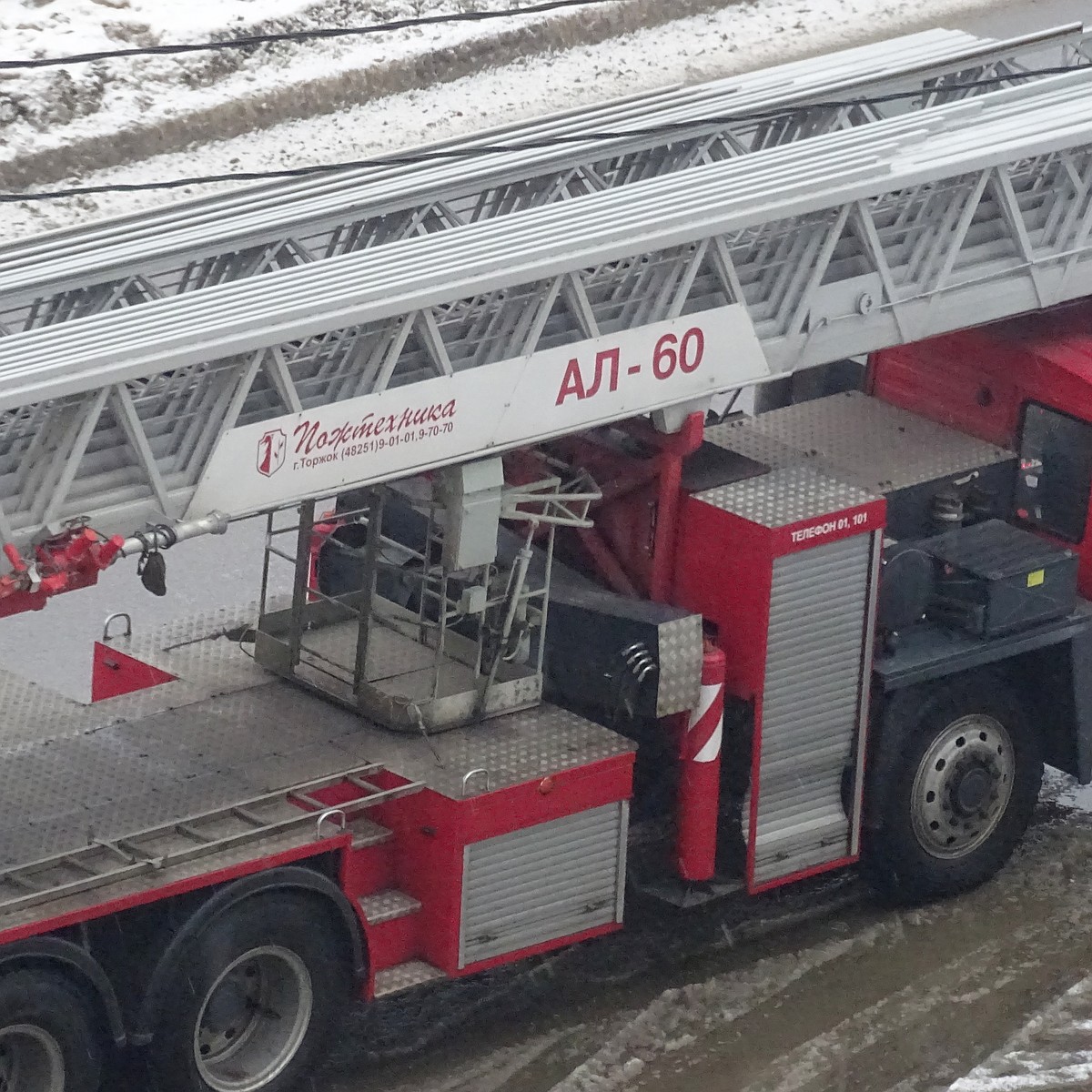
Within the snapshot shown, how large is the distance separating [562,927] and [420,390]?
7.98ft

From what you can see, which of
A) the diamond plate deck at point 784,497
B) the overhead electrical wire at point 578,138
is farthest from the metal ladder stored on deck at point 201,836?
the overhead electrical wire at point 578,138

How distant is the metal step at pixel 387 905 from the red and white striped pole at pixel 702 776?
52.8 inches

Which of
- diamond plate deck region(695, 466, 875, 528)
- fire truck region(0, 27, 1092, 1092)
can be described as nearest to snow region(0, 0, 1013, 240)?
fire truck region(0, 27, 1092, 1092)

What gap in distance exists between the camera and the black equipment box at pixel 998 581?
31.3 ft

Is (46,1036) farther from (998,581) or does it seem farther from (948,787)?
(998,581)

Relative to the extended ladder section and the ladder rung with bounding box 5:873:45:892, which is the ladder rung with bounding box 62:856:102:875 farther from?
the extended ladder section

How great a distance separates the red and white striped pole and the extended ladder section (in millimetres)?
2548

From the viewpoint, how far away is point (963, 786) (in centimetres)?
983

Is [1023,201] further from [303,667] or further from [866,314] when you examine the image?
[303,667]

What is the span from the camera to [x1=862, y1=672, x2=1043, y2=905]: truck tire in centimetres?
958

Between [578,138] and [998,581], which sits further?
[578,138]

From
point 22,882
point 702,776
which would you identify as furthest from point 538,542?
point 22,882

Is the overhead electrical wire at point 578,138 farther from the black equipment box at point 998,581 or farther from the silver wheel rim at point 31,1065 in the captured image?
the silver wheel rim at point 31,1065

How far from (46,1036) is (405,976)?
1606mm
